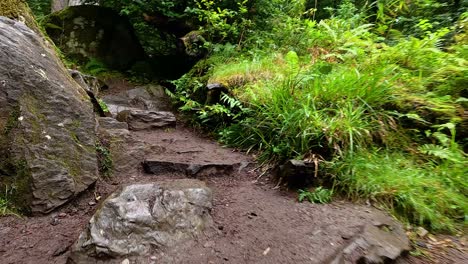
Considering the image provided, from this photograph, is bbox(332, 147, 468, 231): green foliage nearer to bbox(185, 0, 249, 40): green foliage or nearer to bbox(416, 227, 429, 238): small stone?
bbox(416, 227, 429, 238): small stone

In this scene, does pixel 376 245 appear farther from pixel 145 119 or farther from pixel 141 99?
pixel 141 99

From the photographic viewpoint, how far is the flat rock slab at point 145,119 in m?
5.01

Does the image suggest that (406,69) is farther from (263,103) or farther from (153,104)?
(153,104)

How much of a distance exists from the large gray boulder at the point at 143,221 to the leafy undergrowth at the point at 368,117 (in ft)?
3.47

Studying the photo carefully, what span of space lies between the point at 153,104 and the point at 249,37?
2209mm

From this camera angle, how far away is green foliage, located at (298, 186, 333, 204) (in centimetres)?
302

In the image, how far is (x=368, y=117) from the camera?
12.0 ft

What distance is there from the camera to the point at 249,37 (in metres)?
6.45

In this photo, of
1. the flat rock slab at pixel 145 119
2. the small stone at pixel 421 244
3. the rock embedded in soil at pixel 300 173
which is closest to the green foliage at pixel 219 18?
the flat rock slab at pixel 145 119

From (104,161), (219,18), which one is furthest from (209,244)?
(219,18)

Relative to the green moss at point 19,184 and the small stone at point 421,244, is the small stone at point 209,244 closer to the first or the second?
the green moss at point 19,184

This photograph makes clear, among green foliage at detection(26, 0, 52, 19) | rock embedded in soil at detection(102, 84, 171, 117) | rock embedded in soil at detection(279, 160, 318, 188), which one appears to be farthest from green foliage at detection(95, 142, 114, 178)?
green foliage at detection(26, 0, 52, 19)

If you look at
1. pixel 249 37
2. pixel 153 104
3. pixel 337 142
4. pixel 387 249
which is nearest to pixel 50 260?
pixel 387 249

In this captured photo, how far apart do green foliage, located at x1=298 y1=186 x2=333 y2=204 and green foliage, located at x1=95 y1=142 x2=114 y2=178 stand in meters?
1.89
